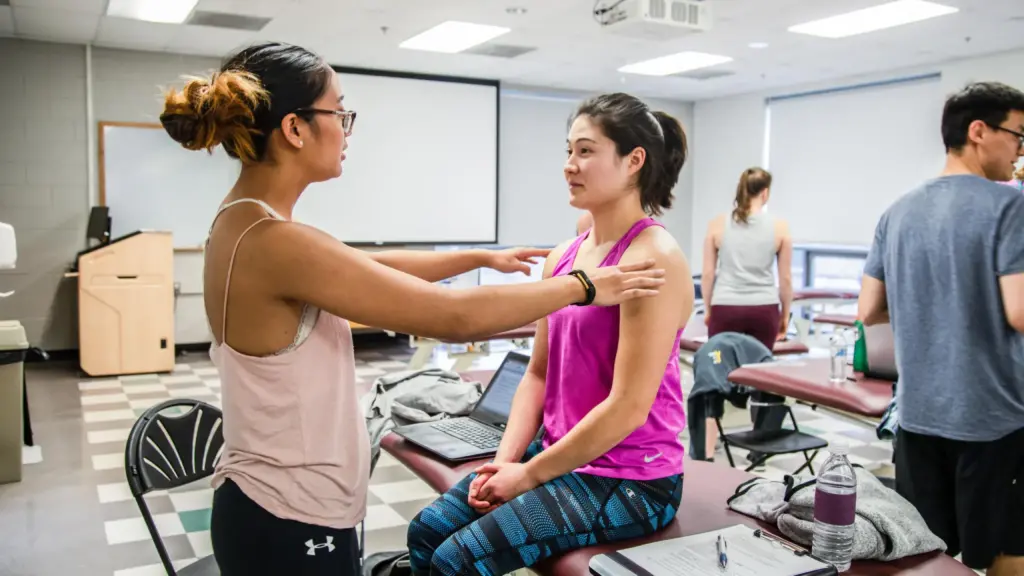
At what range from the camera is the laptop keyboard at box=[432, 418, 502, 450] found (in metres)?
2.11

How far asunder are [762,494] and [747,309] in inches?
107

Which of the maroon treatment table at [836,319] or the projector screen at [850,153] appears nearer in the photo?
the maroon treatment table at [836,319]

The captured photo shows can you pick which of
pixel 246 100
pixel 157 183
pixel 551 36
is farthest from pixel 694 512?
pixel 157 183

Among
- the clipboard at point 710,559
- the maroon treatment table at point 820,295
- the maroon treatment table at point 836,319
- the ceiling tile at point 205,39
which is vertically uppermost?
the ceiling tile at point 205,39

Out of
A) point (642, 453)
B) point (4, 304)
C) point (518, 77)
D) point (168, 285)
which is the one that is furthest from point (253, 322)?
point (518, 77)

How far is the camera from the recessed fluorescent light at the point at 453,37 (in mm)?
6227

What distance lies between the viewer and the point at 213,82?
1236 mm

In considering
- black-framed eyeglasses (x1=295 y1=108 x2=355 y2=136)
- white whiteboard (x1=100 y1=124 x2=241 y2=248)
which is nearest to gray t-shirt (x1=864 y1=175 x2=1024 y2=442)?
black-framed eyeglasses (x1=295 y1=108 x2=355 y2=136)

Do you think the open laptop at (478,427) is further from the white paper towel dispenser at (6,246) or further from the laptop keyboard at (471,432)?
the white paper towel dispenser at (6,246)

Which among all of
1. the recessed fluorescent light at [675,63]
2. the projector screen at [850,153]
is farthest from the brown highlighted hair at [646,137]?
the projector screen at [850,153]

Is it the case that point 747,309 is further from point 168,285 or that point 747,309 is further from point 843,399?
point 168,285

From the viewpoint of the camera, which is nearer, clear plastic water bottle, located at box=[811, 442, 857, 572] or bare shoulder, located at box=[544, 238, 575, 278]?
clear plastic water bottle, located at box=[811, 442, 857, 572]

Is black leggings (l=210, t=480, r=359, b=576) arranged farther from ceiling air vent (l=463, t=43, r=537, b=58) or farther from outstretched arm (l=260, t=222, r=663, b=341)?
ceiling air vent (l=463, t=43, r=537, b=58)

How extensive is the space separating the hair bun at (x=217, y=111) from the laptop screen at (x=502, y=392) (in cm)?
118
